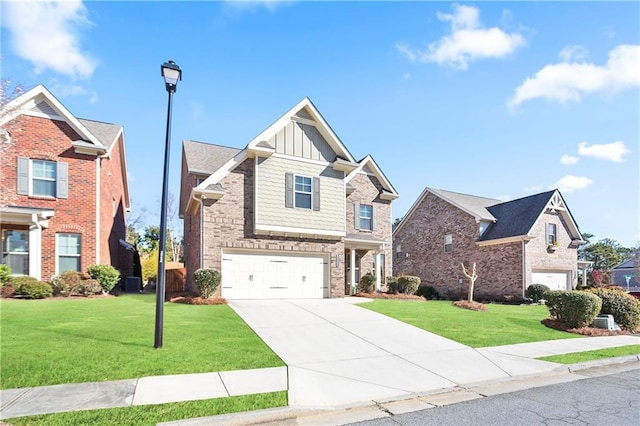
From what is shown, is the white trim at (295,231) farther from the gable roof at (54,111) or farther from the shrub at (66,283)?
the gable roof at (54,111)

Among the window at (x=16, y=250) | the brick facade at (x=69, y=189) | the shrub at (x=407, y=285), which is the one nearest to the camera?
the window at (x=16, y=250)

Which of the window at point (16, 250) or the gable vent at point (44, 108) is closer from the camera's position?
the window at point (16, 250)

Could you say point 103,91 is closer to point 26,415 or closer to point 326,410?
point 26,415

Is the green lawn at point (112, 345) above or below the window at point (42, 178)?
below

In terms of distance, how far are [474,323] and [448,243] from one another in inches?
Result: 687

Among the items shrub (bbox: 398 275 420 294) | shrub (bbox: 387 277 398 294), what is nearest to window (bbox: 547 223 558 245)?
shrub (bbox: 398 275 420 294)

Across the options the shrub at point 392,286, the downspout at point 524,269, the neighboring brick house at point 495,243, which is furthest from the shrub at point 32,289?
the downspout at point 524,269

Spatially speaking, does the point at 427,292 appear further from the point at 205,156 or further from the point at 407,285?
the point at 205,156

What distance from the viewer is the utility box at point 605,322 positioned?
13.4m

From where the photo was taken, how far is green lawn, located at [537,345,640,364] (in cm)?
899

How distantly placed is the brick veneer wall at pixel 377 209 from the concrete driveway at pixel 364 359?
10223mm

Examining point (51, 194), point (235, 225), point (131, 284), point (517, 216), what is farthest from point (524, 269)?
point (51, 194)

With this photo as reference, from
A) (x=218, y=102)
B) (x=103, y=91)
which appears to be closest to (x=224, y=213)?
(x=218, y=102)

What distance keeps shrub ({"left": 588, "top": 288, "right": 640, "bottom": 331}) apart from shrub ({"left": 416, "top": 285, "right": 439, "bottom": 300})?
1470 cm
